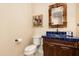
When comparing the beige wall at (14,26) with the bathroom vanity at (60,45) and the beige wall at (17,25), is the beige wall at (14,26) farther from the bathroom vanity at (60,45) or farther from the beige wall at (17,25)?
the bathroom vanity at (60,45)

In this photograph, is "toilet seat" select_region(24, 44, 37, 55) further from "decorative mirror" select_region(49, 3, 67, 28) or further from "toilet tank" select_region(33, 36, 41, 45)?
"decorative mirror" select_region(49, 3, 67, 28)

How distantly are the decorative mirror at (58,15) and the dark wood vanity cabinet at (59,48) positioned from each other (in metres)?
0.22

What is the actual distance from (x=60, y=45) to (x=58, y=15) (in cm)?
40

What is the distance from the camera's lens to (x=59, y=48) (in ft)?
5.72

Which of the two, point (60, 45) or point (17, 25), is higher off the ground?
point (17, 25)

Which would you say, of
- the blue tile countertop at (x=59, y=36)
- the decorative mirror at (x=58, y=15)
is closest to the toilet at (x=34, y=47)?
the blue tile countertop at (x=59, y=36)

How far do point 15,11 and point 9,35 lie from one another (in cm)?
33

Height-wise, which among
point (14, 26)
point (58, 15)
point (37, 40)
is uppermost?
point (58, 15)

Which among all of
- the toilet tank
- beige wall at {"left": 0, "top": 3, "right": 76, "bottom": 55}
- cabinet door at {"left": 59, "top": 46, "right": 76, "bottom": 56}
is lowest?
cabinet door at {"left": 59, "top": 46, "right": 76, "bottom": 56}

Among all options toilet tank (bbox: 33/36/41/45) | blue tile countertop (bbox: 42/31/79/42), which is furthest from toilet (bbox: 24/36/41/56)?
blue tile countertop (bbox: 42/31/79/42)

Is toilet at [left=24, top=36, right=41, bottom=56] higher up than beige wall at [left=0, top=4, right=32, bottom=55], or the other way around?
beige wall at [left=0, top=4, right=32, bottom=55]

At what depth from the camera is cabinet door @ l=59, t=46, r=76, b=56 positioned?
1.69 m

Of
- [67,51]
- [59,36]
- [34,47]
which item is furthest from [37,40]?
[67,51]

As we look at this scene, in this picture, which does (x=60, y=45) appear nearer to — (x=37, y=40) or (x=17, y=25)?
(x=37, y=40)
